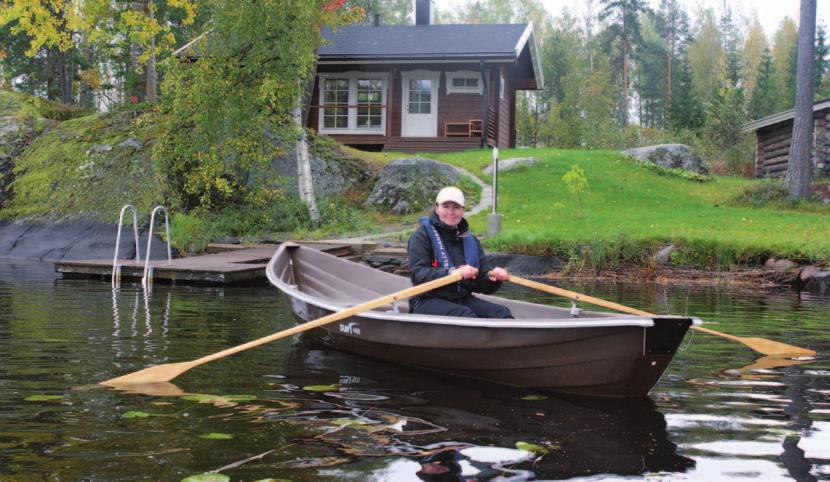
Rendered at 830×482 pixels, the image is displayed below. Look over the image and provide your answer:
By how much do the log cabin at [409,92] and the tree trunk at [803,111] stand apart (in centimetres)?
1016

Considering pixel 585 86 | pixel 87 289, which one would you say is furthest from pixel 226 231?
pixel 585 86

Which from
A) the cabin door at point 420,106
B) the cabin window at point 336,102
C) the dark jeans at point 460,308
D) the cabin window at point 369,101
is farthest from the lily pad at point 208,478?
the cabin window at point 336,102

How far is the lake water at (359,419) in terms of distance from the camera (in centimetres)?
426

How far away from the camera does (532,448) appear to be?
15.3 ft

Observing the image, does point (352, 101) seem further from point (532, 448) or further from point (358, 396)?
point (532, 448)

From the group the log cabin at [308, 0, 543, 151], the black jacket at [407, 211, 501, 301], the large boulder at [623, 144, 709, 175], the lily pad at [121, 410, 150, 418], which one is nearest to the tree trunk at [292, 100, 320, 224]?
the log cabin at [308, 0, 543, 151]

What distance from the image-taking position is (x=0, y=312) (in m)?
10.0

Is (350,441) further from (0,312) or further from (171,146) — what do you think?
(171,146)

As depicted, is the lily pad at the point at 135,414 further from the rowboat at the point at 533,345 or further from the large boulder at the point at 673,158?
the large boulder at the point at 673,158

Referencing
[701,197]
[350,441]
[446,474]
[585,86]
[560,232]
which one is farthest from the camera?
[585,86]

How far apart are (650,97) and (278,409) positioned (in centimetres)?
5155

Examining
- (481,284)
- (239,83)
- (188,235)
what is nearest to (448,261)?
(481,284)

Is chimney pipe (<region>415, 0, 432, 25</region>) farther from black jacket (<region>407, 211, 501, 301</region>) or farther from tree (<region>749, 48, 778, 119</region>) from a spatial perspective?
black jacket (<region>407, 211, 501, 301</region>)

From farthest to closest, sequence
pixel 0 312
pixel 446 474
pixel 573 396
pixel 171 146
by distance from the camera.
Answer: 1. pixel 171 146
2. pixel 0 312
3. pixel 573 396
4. pixel 446 474
